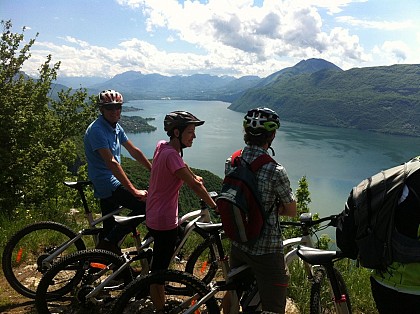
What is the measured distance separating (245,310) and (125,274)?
1.33 m

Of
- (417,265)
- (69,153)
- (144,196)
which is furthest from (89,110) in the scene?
(417,265)

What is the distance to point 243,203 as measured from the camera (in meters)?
2.55

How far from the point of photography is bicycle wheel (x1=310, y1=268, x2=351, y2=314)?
103 inches

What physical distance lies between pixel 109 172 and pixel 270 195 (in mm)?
2180

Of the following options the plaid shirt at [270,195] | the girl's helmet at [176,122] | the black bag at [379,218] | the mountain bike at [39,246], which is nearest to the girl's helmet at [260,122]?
the plaid shirt at [270,195]

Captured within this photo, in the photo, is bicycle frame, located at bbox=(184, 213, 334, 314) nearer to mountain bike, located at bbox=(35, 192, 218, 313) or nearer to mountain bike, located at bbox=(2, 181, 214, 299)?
mountain bike, located at bbox=(35, 192, 218, 313)

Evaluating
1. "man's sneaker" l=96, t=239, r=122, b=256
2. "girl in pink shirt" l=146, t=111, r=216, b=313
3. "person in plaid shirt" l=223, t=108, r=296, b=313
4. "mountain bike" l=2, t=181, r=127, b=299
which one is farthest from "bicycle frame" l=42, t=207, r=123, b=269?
"person in plaid shirt" l=223, t=108, r=296, b=313

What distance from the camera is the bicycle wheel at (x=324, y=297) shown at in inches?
103

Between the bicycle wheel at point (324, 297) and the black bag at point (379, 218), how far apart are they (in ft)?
2.49

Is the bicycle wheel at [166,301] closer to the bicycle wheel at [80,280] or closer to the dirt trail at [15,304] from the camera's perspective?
the bicycle wheel at [80,280]

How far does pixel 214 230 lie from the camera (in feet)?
10.6

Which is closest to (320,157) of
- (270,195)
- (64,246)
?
(64,246)

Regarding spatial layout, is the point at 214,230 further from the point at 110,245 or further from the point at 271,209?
the point at 110,245

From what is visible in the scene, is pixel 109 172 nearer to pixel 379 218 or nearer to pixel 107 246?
pixel 107 246
